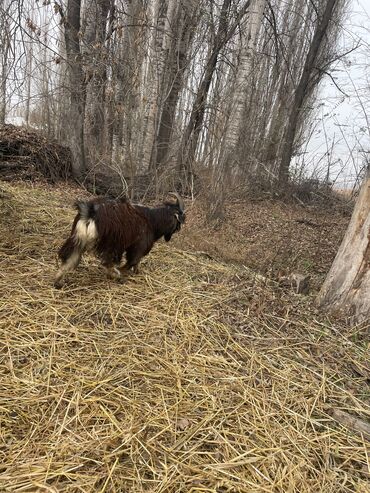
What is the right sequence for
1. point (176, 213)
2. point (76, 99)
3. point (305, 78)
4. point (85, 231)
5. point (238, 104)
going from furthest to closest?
point (305, 78)
point (76, 99)
point (238, 104)
point (176, 213)
point (85, 231)

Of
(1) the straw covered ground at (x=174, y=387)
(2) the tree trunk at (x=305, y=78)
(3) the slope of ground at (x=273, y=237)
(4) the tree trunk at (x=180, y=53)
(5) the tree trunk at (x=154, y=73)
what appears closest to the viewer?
(1) the straw covered ground at (x=174, y=387)

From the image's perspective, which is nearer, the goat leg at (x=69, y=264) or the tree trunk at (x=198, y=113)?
the goat leg at (x=69, y=264)

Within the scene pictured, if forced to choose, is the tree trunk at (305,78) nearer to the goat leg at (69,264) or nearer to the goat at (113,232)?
the goat at (113,232)

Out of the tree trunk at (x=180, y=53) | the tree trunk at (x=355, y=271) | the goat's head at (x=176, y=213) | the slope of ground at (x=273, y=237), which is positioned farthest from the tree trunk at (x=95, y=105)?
the tree trunk at (x=355, y=271)

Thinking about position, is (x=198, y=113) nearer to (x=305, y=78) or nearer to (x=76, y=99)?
(x=76, y=99)

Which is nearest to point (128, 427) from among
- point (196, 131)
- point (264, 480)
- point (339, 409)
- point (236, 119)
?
point (264, 480)

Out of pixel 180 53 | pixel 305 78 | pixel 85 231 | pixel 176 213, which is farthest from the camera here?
pixel 305 78

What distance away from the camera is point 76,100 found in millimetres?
8711

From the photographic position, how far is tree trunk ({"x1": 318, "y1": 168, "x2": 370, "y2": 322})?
140 inches

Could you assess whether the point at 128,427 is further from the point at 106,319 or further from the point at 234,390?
the point at 106,319

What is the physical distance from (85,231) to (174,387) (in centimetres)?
171

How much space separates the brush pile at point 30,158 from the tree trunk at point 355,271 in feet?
22.2

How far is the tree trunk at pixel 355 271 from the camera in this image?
356cm

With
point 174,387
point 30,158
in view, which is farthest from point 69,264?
point 30,158
